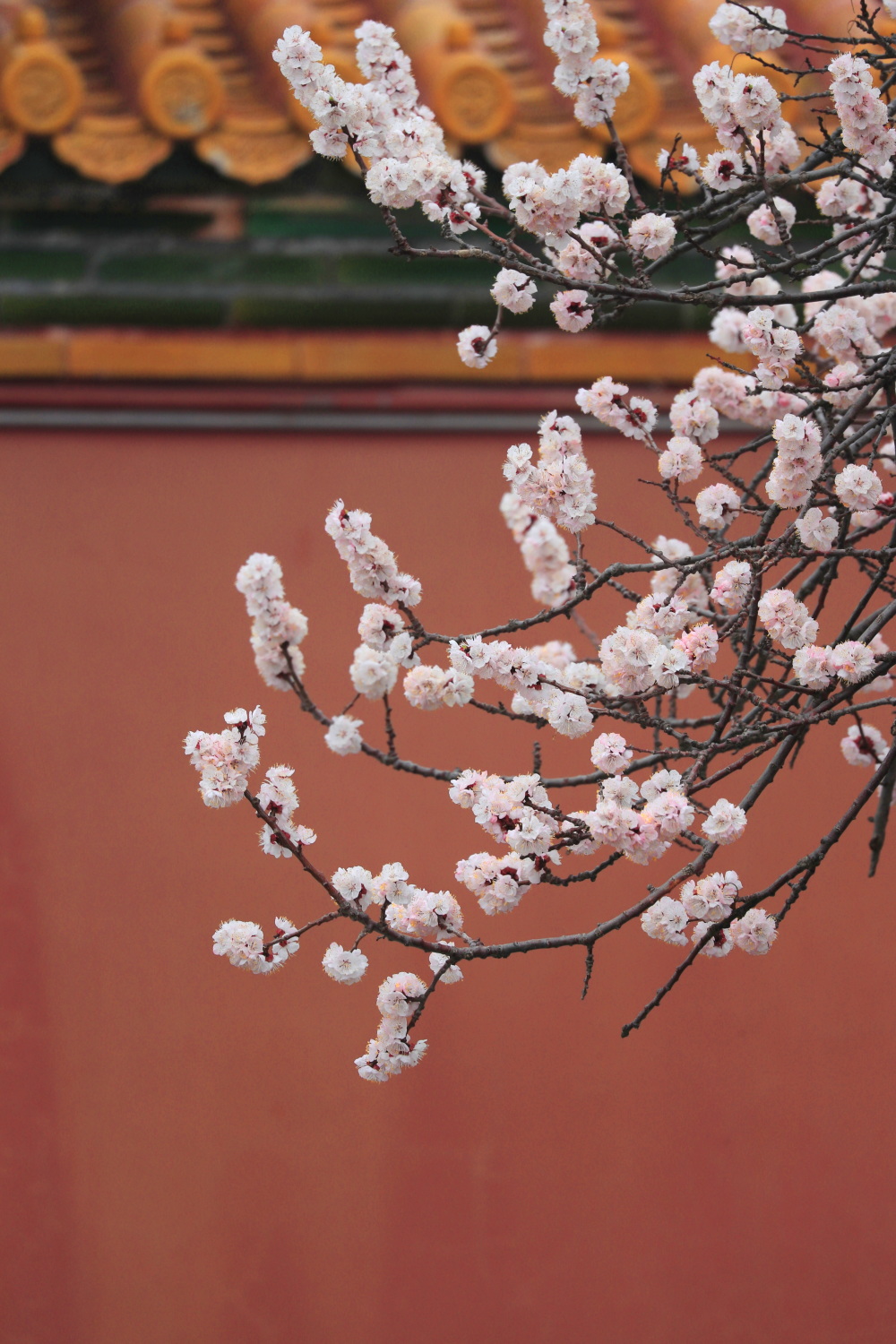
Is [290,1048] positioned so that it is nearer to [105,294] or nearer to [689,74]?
[105,294]

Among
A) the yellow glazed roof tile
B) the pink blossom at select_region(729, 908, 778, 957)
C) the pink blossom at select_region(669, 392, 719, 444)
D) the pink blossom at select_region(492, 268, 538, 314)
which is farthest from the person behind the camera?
the yellow glazed roof tile

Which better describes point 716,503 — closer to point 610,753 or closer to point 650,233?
point 650,233

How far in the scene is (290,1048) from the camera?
11.5ft

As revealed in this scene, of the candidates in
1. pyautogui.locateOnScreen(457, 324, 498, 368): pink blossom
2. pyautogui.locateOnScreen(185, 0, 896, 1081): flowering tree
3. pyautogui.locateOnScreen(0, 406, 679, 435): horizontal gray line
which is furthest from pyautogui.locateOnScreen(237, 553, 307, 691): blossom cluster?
pyautogui.locateOnScreen(0, 406, 679, 435): horizontal gray line

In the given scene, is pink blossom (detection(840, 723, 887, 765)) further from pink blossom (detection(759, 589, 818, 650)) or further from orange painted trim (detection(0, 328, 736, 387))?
orange painted trim (detection(0, 328, 736, 387))

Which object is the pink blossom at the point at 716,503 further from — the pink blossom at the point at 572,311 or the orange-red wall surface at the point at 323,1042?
the orange-red wall surface at the point at 323,1042

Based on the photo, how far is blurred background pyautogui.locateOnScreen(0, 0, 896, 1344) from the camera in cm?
346

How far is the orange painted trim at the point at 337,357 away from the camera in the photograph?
3467 mm

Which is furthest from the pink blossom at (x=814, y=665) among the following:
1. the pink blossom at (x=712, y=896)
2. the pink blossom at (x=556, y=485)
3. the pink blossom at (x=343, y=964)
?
the pink blossom at (x=343, y=964)

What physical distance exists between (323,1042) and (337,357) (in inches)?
67.6

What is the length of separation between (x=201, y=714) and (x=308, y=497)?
62 cm

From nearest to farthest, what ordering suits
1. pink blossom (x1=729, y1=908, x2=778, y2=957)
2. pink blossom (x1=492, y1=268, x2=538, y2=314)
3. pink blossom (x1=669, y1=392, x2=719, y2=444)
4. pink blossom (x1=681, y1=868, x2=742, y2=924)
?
pink blossom (x1=681, y1=868, x2=742, y2=924) → pink blossom (x1=729, y1=908, x2=778, y2=957) → pink blossom (x1=492, y1=268, x2=538, y2=314) → pink blossom (x1=669, y1=392, x2=719, y2=444)

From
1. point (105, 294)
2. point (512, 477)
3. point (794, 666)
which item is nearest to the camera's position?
point (794, 666)

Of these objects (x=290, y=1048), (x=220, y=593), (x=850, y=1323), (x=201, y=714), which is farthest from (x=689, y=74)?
(x=850, y=1323)
